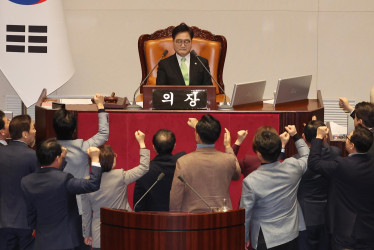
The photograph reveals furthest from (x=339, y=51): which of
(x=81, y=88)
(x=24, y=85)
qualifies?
(x=24, y=85)

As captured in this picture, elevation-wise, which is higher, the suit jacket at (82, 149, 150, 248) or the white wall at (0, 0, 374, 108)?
the white wall at (0, 0, 374, 108)

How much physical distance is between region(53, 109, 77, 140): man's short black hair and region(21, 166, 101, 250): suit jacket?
23.9 inches

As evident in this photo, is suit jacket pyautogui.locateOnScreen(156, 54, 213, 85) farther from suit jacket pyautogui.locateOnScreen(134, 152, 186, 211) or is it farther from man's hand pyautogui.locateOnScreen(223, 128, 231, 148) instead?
suit jacket pyautogui.locateOnScreen(134, 152, 186, 211)

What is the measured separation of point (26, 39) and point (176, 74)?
1970 millimetres

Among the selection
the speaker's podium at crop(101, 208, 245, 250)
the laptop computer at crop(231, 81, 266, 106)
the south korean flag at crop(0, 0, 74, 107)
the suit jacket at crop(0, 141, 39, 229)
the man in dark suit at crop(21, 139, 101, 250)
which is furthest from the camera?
the south korean flag at crop(0, 0, 74, 107)

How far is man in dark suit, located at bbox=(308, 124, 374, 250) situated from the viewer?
4539 millimetres

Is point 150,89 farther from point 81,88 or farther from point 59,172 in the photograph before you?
point 81,88

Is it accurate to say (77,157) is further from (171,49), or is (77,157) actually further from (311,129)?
(171,49)

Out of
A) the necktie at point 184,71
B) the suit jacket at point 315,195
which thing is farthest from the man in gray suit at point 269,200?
the necktie at point 184,71

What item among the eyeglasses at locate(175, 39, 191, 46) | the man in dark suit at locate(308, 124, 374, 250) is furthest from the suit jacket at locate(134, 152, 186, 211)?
the eyeglasses at locate(175, 39, 191, 46)

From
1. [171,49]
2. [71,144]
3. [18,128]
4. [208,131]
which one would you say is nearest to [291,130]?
[208,131]

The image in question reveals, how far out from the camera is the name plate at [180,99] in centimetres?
538

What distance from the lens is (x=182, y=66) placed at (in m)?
6.73

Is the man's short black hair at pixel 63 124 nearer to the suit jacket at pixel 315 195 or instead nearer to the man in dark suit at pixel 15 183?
the man in dark suit at pixel 15 183
